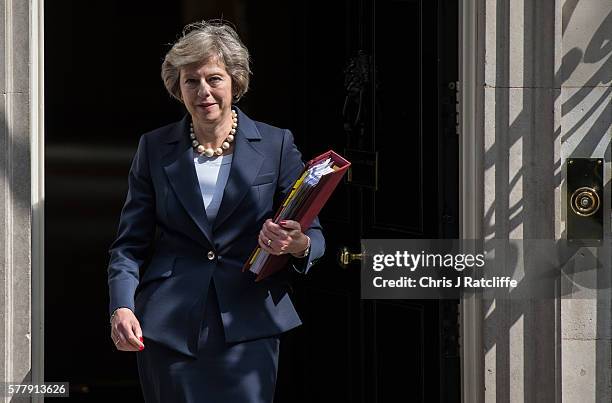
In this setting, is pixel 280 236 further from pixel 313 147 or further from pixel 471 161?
pixel 313 147

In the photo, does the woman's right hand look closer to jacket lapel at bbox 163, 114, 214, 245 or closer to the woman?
the woman

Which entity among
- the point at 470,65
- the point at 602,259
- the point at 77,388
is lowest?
the point at 77,388

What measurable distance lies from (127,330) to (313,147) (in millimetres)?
2779

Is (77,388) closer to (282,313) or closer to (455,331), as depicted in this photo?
(455,331)

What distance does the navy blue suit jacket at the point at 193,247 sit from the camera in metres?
4.25

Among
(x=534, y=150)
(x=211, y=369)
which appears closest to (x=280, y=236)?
(x=211, y=369)

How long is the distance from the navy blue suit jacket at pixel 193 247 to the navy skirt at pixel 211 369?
0.03m

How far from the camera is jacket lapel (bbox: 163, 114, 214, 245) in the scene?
4262 millimetres

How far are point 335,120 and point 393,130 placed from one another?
2.52 ft

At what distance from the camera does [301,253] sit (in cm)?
420

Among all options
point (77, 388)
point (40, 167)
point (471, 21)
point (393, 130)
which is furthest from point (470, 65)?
point (77, 388)

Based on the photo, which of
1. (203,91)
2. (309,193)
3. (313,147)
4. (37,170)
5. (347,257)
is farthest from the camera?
(313,147)

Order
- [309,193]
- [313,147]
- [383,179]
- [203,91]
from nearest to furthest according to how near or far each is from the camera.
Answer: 1. [309,193]
2. [203,91]
3. [383,179]
4. [313,147]

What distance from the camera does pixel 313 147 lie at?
22.0 feet
